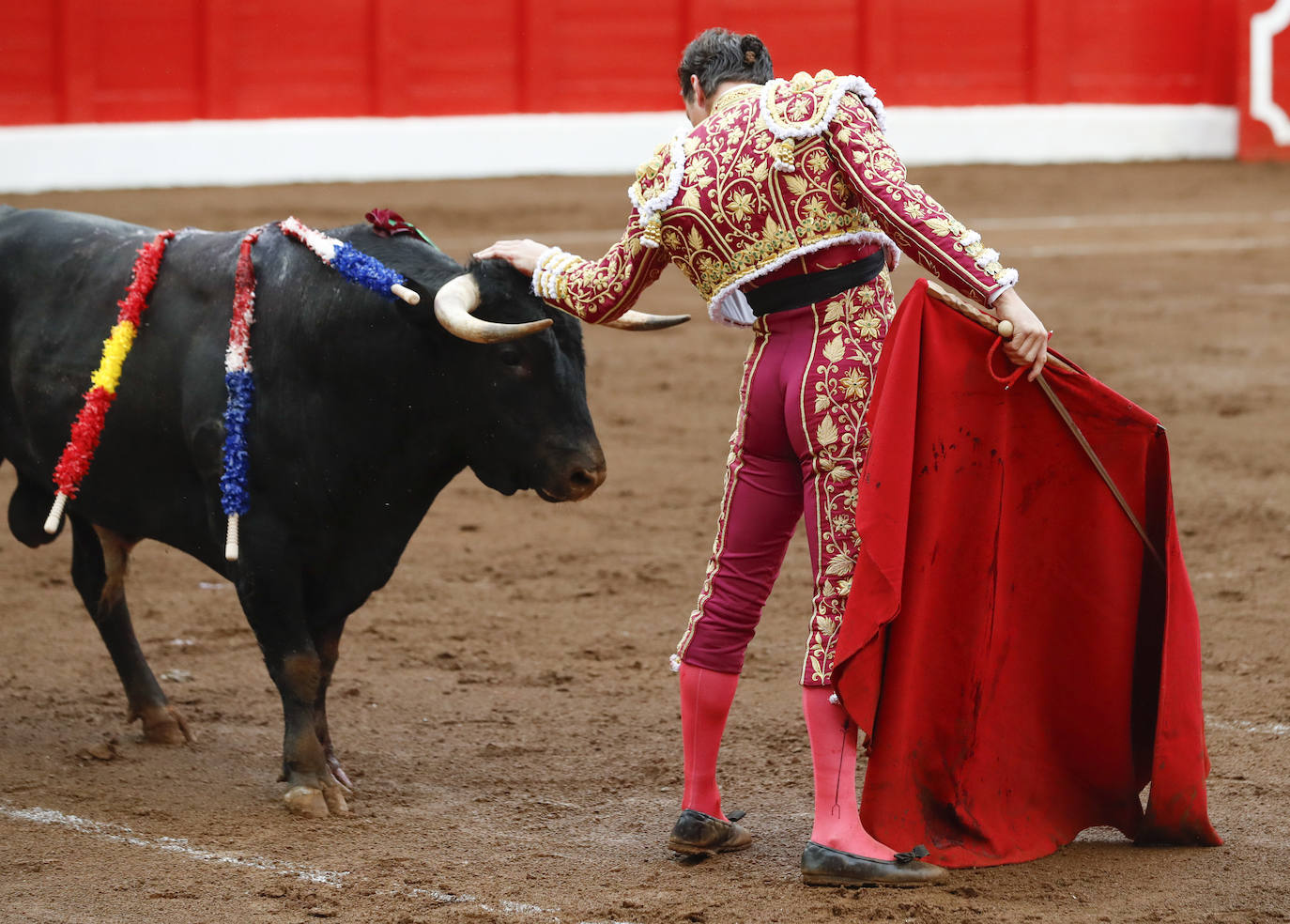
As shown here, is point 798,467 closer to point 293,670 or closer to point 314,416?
point 314,416

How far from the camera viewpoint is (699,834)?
3199mm

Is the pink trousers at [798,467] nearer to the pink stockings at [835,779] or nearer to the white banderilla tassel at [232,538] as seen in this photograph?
the pink stockings at [835,779]

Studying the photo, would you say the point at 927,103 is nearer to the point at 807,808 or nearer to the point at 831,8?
the point at 831,8

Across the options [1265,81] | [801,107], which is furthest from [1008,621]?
[1265,81]

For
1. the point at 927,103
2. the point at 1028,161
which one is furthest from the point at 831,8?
the point at 1028,161

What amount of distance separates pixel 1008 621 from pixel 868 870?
529 mm

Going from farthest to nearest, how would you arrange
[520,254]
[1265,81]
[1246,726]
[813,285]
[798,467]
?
[1265,81], [1246,726], [520,254], [798,467], [813,285]

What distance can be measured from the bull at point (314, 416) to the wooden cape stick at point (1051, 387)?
785mm

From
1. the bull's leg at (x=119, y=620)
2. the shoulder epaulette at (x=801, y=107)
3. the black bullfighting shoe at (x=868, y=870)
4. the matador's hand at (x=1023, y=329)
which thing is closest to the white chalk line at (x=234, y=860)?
the black bullfighting shoe at (x=868, y=870)

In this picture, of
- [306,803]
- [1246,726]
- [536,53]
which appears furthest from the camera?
[536,53]

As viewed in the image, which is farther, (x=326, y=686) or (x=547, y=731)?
(x=547, y=731)

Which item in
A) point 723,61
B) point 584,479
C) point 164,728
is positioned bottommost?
point 164,728

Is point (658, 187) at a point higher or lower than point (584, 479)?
higher

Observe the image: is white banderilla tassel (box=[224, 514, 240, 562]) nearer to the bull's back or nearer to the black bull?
the black bull
